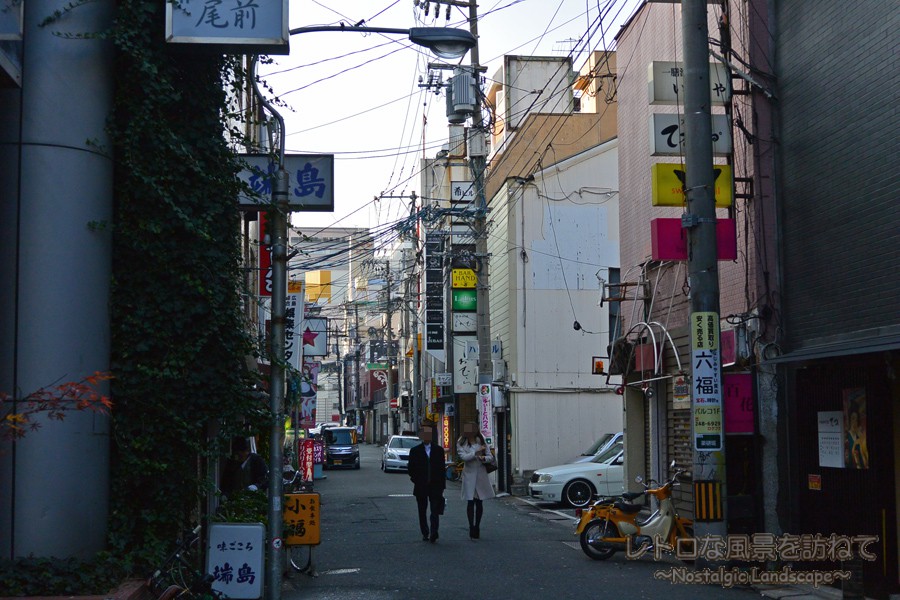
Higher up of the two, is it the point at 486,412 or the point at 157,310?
the point at 157,310

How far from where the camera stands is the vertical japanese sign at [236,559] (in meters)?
10.0

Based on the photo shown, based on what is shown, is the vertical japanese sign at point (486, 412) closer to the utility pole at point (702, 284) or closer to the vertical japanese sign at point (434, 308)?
the vertical japanese sign at point (434, 308)

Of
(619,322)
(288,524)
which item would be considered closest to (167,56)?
(288,524)

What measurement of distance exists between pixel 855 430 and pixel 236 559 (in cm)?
685

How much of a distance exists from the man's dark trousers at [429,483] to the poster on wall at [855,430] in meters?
6.68

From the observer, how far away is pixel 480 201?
1078 inches

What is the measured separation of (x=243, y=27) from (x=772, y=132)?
7.31 metres

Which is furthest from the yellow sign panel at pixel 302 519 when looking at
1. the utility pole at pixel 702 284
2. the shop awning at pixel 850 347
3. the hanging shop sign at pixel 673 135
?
the hanging shop sign at pixel 673 135

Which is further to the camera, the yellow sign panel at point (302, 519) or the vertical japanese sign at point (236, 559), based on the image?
the yellow sign panel at point (302, 519)

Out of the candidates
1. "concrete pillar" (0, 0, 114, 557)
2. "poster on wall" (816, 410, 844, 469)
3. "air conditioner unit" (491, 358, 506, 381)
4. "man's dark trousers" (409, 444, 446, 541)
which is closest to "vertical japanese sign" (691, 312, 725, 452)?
"poster on wall" (816, 410, 844, 469)

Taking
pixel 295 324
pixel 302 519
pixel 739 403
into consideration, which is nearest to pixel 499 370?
pixel 295 324

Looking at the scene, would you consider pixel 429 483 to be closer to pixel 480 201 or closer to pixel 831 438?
pixel 831 438

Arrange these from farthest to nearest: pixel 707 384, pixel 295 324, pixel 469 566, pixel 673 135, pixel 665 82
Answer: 1. pixel 295 324
2. pixel 665 82
3. pixel 673 135
4. pixel 469 566
5. pixel 707 384

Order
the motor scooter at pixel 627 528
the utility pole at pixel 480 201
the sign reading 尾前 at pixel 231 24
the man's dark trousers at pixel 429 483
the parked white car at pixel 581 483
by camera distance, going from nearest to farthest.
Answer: the sign reading 尾前 at pixel 231 24, the motor scooter at pixel 627 528, the man's dark trousers at pixel 429 483, the parked white car at pixel 581 483, the utility pole at pixel 480 201
